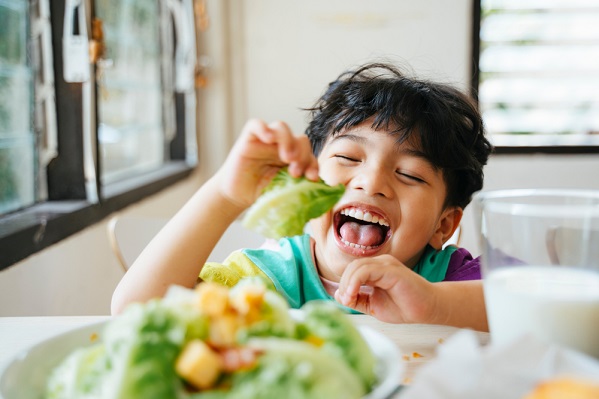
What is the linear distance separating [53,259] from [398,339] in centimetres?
116

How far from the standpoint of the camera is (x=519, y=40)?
11.9ft

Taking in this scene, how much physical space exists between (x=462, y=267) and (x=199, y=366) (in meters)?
0.90

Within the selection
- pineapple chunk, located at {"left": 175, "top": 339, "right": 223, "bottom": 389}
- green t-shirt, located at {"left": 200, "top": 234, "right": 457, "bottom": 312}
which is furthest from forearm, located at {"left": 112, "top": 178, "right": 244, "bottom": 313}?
pineapple chunk, located at {"left": 175, "top": 339, "right": 223, "bottom": 389}

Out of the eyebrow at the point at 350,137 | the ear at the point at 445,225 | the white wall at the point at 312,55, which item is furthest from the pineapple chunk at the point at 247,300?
the white wall at the point at 312,55

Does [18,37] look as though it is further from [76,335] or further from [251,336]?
[251,336]

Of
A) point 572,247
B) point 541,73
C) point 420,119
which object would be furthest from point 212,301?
point 541,73

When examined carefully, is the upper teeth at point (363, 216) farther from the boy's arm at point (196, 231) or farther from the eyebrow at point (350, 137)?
the boy's arm at point (196, 231)

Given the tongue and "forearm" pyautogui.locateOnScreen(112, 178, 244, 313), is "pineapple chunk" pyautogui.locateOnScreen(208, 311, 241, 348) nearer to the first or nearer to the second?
"forearm" pyautogui.locateOnScreen(112, 178, 244, 313)

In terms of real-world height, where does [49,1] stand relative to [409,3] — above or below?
below

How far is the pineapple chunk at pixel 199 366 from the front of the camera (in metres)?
0.41

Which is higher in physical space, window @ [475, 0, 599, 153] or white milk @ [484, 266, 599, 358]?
window @ [475, 0, 599, 153]

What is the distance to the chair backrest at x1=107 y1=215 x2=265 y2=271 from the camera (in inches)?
59.0

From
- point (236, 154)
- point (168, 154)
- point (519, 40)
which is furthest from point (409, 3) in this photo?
point (236, 154)

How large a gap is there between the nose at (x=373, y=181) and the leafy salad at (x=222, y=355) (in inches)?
24.3
